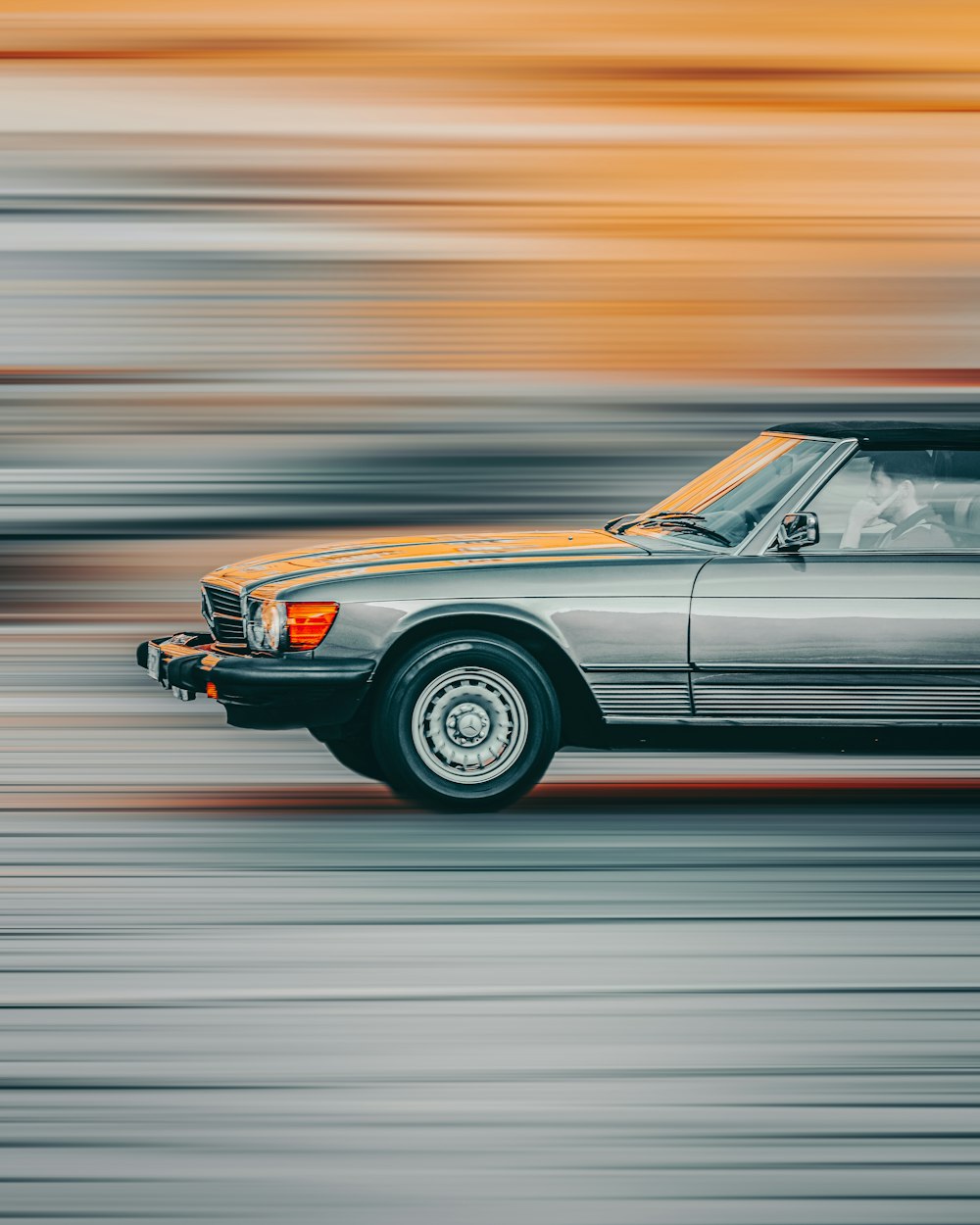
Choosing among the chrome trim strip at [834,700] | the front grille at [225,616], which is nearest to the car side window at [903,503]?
the chrome trim strip at [834,700]

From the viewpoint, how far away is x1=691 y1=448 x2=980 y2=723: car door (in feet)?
23.7

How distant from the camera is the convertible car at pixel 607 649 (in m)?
7.21

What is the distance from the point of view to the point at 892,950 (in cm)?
537

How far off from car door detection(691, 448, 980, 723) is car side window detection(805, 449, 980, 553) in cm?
12

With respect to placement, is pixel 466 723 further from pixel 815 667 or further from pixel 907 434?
pixel 907 434

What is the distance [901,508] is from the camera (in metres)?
7.45

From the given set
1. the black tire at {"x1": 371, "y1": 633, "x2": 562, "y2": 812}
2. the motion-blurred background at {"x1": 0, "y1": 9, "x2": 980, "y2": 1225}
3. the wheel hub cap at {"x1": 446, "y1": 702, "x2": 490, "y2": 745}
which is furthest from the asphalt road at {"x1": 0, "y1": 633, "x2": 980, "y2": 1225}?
the motion-blurred background at {"x1": 0, "y1": 9, "x2": 980, "y2": 1225}

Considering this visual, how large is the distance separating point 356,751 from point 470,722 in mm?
1145

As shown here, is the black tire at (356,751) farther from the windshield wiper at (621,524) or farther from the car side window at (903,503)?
the car side window at (903,503)

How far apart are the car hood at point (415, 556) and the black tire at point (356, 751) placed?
57cm
